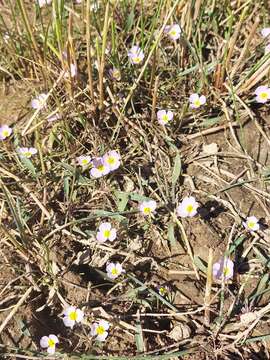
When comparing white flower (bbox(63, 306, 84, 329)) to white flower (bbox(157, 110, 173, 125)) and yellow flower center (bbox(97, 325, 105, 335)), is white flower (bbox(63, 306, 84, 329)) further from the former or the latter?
white flower (bbox(157, 110, 173, 125))

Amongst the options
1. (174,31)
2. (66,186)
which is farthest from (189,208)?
(174,31)

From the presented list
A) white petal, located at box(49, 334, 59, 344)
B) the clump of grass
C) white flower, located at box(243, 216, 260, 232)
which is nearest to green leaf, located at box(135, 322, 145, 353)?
the clump of grass

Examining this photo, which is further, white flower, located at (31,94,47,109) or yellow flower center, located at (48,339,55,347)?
white flower, located at (31,94,47,109)

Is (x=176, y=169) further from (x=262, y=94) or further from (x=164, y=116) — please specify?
(x=262, y=94)

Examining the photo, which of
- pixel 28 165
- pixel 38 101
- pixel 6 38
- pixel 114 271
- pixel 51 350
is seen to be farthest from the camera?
pixel 6 38

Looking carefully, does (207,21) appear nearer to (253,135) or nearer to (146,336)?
(253,135)

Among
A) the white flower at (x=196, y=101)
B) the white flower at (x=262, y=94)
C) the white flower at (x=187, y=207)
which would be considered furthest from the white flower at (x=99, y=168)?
the white flower at (x=262, y=94)

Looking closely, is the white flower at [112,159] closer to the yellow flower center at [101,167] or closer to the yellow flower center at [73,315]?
the yellow flower center at [101,167]
